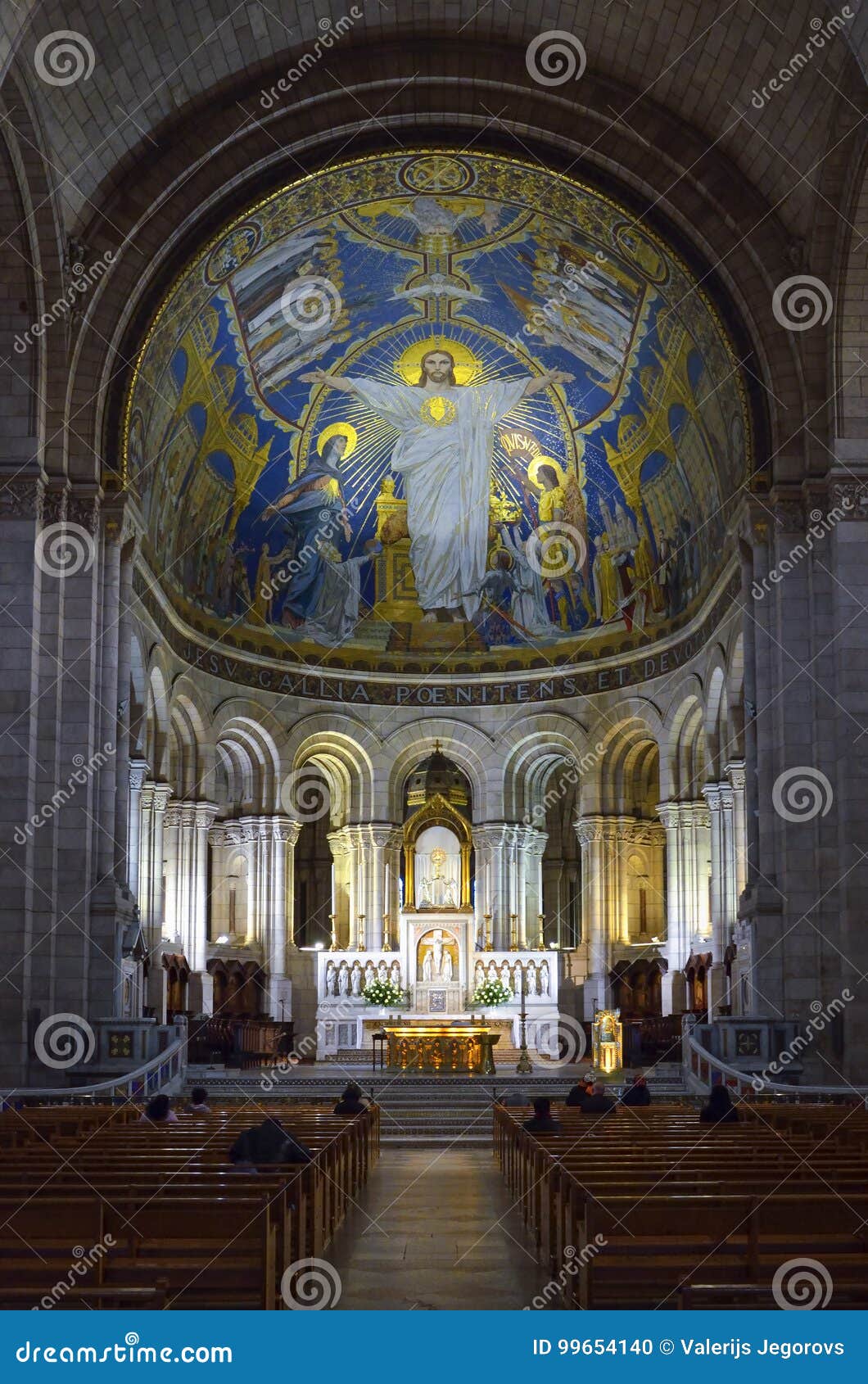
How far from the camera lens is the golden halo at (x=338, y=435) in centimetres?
3762

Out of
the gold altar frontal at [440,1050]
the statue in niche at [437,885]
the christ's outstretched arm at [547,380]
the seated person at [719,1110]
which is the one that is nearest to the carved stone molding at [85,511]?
the gold altar frontal at [440,1050]

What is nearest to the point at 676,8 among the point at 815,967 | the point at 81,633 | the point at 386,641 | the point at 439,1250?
the point at 81,633

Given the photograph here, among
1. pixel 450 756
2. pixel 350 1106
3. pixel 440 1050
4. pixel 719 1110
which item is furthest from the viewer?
pixel 450 756

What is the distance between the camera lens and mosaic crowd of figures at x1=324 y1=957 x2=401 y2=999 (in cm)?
3806

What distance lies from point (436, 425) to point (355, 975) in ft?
44.2

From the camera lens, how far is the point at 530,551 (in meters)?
39.9

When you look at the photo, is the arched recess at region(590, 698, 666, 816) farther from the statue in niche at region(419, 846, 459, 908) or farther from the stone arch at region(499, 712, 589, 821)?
the statue in niche at region(419, 846, 459, 908)

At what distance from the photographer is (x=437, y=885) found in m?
40.1

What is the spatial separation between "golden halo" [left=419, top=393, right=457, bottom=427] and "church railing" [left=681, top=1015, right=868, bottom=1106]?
672 inches

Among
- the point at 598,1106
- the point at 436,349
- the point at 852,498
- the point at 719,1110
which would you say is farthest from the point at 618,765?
the point at 719,1110

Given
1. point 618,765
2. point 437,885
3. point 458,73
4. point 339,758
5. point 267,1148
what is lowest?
point 267,1148

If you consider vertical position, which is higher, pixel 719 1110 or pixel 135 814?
pixel 135 814

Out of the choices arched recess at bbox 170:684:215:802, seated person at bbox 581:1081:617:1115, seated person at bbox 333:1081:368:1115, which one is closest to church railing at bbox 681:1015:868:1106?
seated person at bbox 581:1081:617:1115

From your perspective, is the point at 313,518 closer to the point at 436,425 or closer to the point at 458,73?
the point at 436,425
